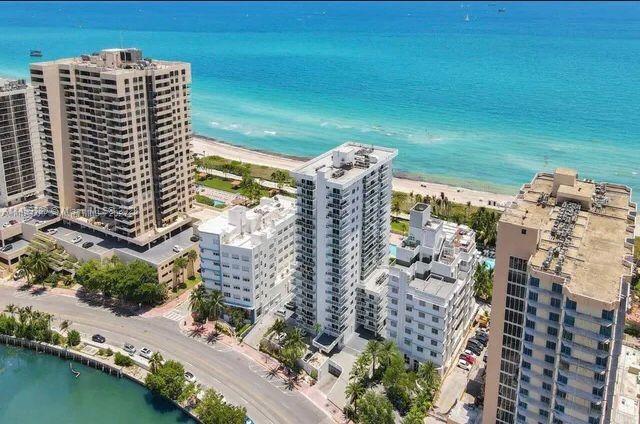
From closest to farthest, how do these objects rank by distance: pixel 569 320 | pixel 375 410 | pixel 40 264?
pixel 569 320, pixel 375 410, pixel 40 264

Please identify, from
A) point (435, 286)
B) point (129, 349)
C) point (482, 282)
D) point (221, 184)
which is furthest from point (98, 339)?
point (221, 184)

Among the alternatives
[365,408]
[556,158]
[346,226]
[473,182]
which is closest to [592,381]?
[365,408]

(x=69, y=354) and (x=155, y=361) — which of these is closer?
(x=155, y=361)

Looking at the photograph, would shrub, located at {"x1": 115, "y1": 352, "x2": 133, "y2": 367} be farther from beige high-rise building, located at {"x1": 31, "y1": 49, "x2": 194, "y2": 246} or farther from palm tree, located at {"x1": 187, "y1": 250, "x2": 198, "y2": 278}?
beige high-rise building, located at {"x1": 31, "y1": 49, "x2": 194, "y2": 246}

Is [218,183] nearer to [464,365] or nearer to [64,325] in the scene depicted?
[64,325]

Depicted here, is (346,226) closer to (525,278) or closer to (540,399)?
(525,278)

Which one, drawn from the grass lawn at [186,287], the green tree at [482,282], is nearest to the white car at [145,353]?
the grass lawn at [186,287]

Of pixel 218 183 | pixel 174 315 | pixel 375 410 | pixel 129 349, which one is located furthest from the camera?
pixel 218 183
